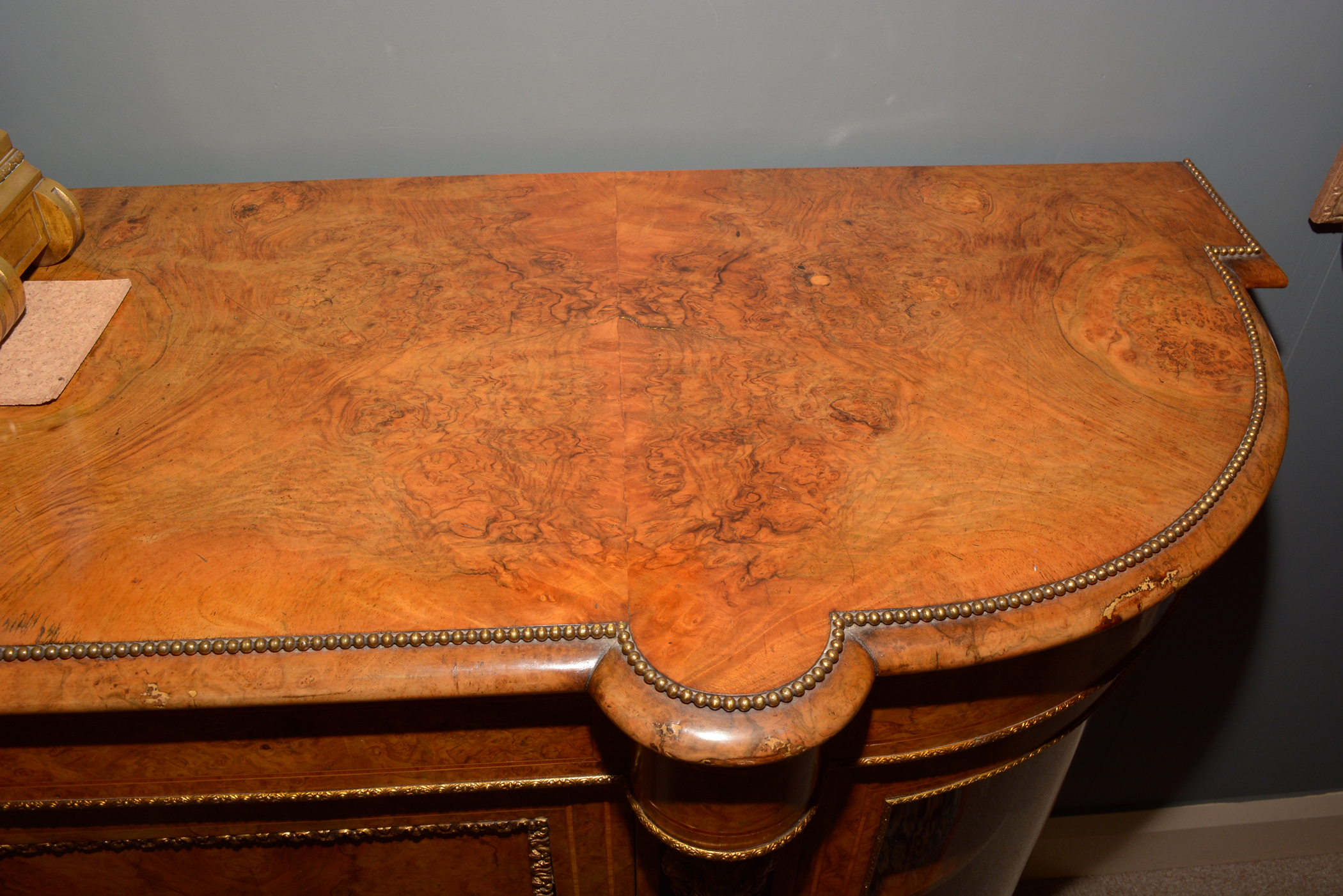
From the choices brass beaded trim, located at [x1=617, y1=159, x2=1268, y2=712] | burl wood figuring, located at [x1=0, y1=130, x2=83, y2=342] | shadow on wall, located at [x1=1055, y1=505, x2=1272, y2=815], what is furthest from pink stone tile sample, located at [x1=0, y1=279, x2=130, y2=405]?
shadow on wall, located at [x1=1055, y1=505, x2=1272, y2=815]

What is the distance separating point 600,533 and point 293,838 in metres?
0.39

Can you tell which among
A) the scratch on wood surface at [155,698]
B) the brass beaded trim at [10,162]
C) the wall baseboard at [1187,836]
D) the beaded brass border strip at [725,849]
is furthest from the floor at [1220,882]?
the brass beaded trim at [10,162]

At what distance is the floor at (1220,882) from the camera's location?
5.85 ft

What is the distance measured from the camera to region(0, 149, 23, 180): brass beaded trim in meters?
0.87

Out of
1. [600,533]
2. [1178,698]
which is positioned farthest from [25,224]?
[1178,698]

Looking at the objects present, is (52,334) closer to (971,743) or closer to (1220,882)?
(971,743)

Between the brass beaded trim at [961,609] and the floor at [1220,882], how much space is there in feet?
4.45

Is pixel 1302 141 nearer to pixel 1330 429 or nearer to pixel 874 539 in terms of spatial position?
pixel 1330 429

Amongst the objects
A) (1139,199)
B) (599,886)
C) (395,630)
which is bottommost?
(599,886)

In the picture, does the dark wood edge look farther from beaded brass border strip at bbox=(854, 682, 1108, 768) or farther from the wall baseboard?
the wall baseboard

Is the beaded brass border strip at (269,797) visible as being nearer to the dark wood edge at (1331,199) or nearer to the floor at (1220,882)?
the dark wood edge at (1331,199)

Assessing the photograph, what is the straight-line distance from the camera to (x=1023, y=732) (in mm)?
810

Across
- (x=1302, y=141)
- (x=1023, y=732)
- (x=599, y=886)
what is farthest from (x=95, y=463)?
(x=1302, y=141)

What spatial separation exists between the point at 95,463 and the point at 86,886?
0.38m
